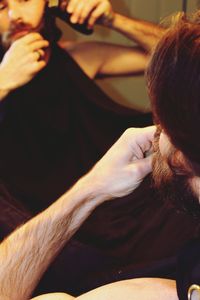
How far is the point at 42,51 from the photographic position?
1.48 meters

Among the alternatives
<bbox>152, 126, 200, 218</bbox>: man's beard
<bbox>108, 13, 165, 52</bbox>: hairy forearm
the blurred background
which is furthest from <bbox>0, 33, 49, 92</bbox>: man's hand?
<bbox>152, 126, 200, 218</bbox>: man's beard

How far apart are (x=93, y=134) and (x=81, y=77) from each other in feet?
0.65

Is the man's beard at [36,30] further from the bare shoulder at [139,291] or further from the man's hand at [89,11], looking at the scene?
the bare shoulder at [139,291]

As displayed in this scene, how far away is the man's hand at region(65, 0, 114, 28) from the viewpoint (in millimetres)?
1521

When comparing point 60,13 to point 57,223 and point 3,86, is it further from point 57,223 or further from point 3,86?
point 57,223

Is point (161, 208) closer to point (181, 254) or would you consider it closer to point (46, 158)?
point (46, 158)

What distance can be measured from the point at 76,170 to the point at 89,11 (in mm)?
472

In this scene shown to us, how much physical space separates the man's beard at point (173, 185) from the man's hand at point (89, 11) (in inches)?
33.4

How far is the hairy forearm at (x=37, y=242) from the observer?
94cm

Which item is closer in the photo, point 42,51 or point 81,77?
point 42,51

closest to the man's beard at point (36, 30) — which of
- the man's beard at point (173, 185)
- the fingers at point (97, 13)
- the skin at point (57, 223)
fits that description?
the fingers at point (97, 13)

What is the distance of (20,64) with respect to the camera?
4.67 feet

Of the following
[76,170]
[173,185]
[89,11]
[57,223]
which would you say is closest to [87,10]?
[89,11]

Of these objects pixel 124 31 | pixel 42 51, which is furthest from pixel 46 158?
pixel 124 31
